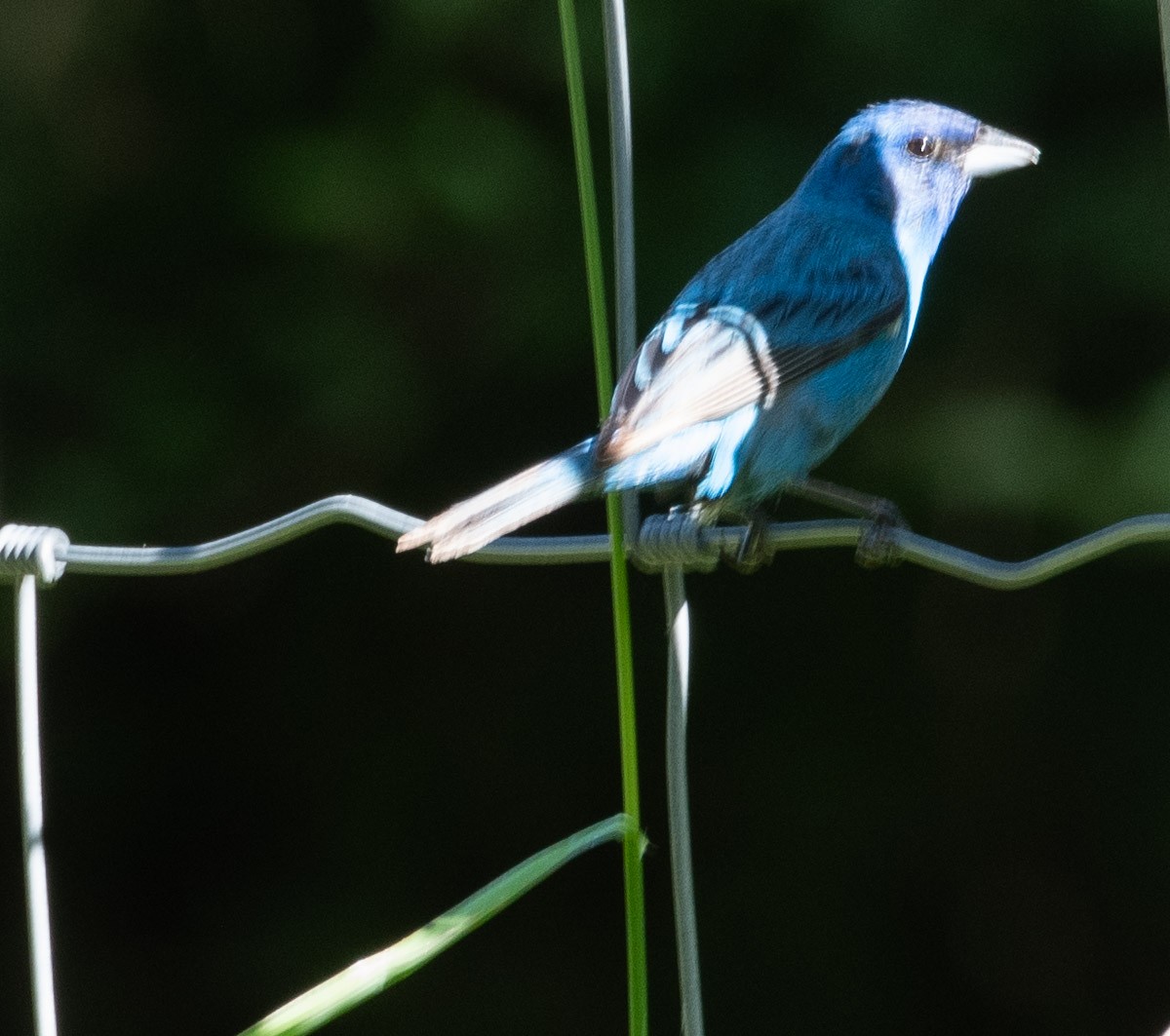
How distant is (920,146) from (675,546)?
→ 76.4 inches

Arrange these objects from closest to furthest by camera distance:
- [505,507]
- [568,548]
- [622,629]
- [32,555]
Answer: [622,629] → [568,548] → [32,555] → [505,507]

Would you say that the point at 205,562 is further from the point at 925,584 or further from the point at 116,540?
the point at 925,584

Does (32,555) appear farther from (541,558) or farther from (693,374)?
(693,374)

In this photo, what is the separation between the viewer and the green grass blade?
43.9 inches

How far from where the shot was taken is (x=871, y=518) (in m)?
2.52

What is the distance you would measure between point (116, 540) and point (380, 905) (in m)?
1.03

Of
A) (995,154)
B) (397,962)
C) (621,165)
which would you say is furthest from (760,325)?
(397,962)

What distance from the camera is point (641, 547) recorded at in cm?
164

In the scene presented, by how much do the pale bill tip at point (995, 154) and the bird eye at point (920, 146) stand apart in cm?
9

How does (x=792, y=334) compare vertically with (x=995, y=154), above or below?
below

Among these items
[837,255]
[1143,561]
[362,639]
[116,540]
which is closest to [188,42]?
[116,540]

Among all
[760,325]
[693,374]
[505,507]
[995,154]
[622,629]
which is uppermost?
[995,154]

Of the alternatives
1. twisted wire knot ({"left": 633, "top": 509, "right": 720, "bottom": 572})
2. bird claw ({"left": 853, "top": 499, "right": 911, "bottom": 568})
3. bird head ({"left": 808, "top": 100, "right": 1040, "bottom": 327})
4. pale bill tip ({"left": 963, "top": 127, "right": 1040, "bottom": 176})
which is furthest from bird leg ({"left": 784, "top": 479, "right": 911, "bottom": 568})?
pale bill tip ({"left": 963, "top": 127, "right": 1040, "bottom": 176})

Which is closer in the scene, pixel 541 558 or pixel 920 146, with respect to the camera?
pixel 541 558
